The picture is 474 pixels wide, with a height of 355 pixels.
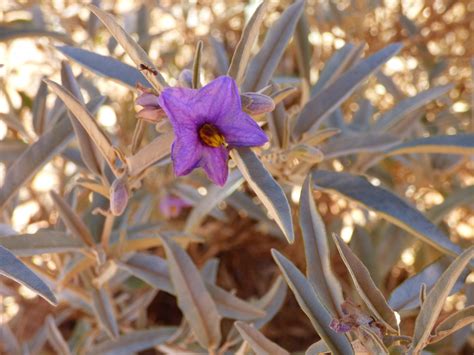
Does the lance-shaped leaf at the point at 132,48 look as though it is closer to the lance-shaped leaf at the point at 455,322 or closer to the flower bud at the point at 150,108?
the flower bud at the point at 150,108

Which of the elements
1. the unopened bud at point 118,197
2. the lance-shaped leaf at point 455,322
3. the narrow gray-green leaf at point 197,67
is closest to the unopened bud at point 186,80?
the narrow gray-green leaf at point 197,67

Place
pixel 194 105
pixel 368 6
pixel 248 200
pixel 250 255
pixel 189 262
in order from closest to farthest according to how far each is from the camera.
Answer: pixel 194 105 < pixel 189 262 < pixel 248 200 < pixel 368 6 < pixel 250 255

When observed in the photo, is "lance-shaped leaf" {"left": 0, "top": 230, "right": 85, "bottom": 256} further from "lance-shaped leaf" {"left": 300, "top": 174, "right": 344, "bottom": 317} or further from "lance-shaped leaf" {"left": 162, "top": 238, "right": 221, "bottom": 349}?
"lance-shaped leaf" {"left": 300, "top": 174, "right": 344, "bottom": 317}

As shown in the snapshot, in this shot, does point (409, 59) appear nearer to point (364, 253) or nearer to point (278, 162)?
point (364, 253)

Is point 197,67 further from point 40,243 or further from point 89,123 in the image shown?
point 40,243

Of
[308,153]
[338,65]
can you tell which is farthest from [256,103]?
[338,65]

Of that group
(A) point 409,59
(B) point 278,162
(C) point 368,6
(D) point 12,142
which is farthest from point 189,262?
(A) point 409,59
